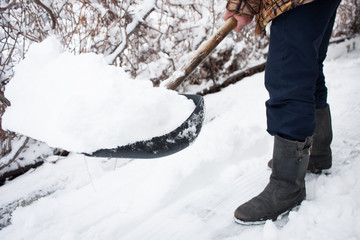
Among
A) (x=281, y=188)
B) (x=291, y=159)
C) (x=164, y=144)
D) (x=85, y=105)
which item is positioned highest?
(x=85, y=105)

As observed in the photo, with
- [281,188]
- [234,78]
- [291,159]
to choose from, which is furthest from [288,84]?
[234,78]

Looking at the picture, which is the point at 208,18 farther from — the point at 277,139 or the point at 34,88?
the point at 34,88

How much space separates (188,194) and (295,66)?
0.87 meters

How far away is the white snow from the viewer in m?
0.75

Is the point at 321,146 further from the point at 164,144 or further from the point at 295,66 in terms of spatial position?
the point at 164,144

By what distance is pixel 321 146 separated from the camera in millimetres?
1265

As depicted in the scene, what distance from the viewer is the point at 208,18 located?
129 inches

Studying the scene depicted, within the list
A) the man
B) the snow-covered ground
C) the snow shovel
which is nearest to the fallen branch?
the snow-covered ground

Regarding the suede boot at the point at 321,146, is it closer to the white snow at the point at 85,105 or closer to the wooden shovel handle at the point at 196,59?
the wooden shovel handle at the point at 196,59

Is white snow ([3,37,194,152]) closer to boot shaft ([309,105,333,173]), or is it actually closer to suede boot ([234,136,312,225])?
suede boot ([234,136,312,225])

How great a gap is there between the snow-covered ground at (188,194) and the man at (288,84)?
0.28 ft

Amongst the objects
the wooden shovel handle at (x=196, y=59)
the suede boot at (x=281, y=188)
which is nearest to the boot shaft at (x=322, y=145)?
the suede boot at (x=281, y=188)

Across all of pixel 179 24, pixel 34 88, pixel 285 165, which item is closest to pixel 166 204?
pixel 285 165

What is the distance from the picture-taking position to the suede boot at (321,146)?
4.10 feet
